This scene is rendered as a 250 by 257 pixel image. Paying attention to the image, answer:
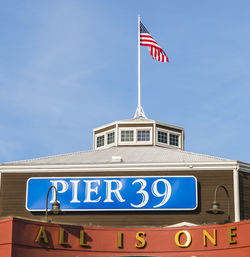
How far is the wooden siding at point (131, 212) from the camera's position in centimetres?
3912

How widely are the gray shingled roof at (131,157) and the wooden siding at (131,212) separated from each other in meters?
1.11

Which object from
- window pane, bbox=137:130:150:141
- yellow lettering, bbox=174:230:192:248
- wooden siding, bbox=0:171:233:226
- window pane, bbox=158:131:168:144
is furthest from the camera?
window pane, bbox=158:131:168:144

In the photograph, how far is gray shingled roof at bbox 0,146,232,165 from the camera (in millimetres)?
42062

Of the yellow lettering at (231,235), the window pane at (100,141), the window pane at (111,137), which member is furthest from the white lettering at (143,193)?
the yellow lettering at (231,235)

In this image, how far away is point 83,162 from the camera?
139ft

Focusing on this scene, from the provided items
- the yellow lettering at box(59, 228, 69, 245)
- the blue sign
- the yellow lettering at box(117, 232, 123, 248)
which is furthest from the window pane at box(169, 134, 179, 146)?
the yellow lettering at box(59, 228, 69, 245)

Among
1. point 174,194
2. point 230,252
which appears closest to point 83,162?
point 174,194

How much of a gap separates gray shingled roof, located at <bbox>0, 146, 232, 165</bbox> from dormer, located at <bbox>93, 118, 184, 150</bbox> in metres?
0.89

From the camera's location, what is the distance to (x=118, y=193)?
3988 centimetres

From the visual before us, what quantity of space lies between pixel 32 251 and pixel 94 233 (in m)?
3.10

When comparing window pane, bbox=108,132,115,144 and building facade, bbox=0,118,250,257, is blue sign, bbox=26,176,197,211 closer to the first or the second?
building facade, bbox=0,118,250,257

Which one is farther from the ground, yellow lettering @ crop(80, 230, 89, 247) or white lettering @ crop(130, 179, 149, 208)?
white lettering @ crop(130, 179, 149, 208)

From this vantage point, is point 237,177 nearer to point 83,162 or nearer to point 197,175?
point 197,175

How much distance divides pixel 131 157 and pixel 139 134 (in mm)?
5680
